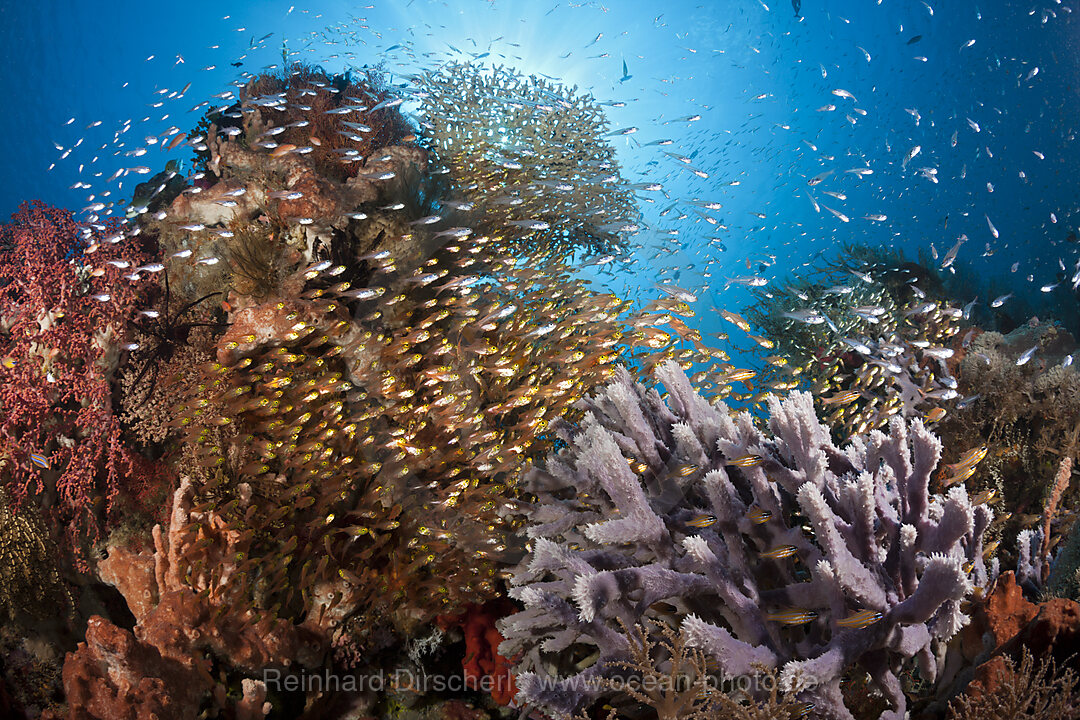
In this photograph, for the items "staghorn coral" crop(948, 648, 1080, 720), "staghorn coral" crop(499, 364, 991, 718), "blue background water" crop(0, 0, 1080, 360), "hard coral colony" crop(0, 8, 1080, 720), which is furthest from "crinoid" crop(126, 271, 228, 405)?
"blue background water" crop(0, 0, 1080, 360)

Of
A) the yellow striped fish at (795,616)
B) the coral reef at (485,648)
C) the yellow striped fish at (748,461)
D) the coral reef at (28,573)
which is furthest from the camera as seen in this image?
the coral reef at (28,573)

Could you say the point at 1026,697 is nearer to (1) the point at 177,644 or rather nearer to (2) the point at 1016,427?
(1) the point at 177,644

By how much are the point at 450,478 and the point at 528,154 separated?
559cm

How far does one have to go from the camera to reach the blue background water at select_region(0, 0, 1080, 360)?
38.1 m

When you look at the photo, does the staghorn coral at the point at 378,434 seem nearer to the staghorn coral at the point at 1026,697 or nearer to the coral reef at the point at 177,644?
the coral reef at the point at 177,644

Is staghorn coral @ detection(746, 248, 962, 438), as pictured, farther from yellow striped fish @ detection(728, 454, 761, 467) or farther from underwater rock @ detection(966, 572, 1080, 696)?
underwater rock @ detection(966, 572, 1080, 696)

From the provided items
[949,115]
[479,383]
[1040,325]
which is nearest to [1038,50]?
[949,115]

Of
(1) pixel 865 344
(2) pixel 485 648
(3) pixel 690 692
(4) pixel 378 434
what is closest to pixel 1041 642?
(3) pixel 690 692

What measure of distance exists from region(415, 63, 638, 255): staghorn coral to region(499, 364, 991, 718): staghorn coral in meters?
4.81

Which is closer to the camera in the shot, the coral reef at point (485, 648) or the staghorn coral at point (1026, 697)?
the staghorn coral at point (1026, 697)

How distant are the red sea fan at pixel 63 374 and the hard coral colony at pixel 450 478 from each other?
0.10ft

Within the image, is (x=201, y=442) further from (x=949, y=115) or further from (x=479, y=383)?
(x=949, y=115)

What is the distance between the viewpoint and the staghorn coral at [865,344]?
7242 mm

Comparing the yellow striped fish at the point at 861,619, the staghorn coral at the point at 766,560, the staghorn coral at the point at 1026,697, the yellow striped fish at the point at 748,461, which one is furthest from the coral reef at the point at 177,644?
the staghorn coral at the point at 1026,697
